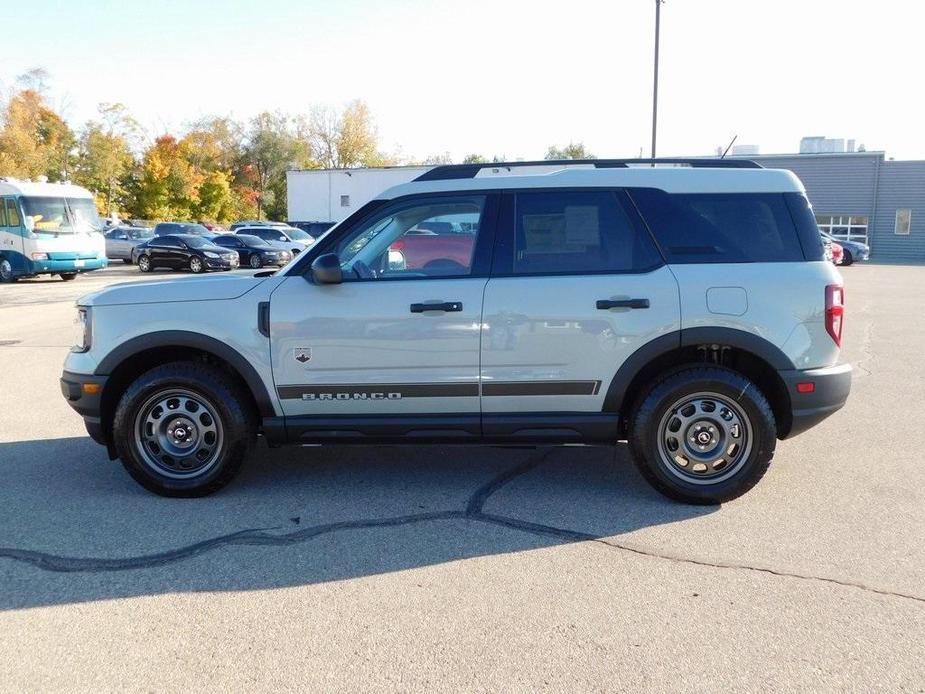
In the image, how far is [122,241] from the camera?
110ft

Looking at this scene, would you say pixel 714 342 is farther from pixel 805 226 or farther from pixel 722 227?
pixel 805 226

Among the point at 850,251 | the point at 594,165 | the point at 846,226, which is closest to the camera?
the point at 594,165

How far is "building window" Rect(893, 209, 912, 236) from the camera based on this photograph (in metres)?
40.4

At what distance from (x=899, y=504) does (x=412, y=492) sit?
2.92 metres

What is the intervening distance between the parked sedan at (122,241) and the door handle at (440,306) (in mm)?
31627

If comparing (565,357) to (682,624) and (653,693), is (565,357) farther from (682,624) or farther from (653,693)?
(653,693)

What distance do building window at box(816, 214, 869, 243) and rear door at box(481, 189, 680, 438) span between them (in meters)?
40.6

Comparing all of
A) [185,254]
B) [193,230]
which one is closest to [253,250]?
[185,254]

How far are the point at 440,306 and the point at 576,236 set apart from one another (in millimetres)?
922

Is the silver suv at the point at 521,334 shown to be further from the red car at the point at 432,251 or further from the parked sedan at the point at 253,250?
the parked sedan at the point at 253,250

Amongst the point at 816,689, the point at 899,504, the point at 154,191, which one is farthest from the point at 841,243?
the point at 154,191

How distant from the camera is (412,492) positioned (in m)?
5.03

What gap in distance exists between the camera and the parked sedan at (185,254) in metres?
27.6

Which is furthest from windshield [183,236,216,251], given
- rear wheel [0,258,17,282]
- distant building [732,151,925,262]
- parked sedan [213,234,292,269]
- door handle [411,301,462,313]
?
distant building [732,151,925,262]
